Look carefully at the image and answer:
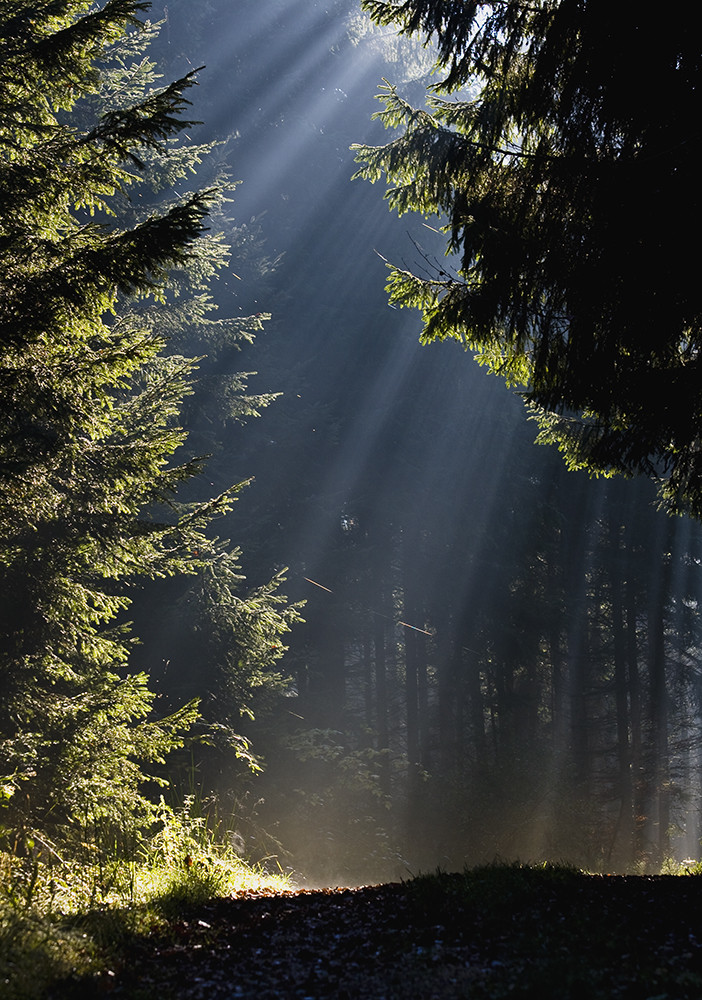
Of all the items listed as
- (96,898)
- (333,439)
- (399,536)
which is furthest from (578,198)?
(399,536)

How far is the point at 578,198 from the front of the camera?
4.95 meters

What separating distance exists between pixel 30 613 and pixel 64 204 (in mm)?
3678

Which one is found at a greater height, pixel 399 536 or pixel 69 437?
pixel 399 536

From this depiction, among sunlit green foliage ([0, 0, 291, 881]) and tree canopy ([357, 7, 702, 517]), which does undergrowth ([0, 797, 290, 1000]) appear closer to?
sunlit green foliage ([0, 0, 291, 881])

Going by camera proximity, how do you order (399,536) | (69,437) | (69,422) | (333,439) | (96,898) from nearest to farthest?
(96,898) < (69,422) < (69,437) < (333,439) < (399,536)

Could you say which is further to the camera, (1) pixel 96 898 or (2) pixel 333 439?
(2) pixel 333 439

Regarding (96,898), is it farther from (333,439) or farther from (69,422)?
(333,439)

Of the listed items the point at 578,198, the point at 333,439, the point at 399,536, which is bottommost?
the point at 578,198

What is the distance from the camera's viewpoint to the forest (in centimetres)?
470

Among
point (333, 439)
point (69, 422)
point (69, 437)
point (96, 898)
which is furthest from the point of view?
point (333, 439)

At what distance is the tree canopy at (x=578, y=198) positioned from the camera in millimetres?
4457

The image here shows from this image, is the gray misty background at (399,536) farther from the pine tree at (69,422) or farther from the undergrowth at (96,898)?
the undergrowth at (96,898)

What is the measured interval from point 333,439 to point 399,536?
392 cm

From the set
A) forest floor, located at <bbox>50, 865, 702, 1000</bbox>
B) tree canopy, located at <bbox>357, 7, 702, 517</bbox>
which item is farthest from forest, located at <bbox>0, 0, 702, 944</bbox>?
forest floor, located at <bbox>50, 865, 702, 1000</bbox>
